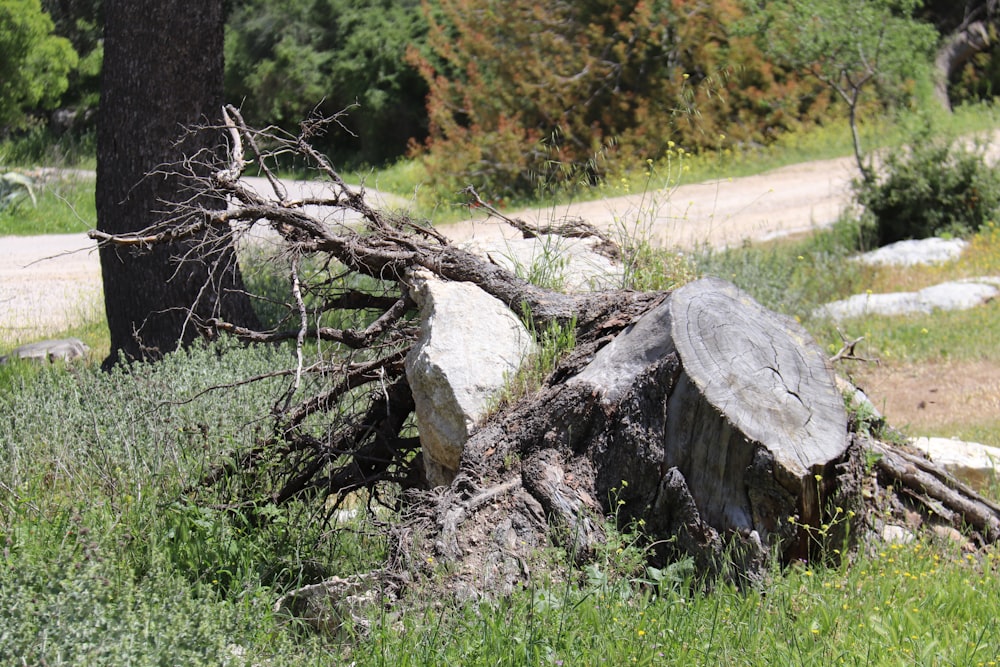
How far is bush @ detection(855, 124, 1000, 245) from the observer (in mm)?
11406

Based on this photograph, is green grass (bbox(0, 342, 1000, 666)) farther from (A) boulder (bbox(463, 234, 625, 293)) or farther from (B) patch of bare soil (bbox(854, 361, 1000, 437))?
(B) patch of bare soil (bbox(854, 361, 1000, 437))

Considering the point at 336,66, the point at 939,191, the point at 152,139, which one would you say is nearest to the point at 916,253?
the point at 939,191

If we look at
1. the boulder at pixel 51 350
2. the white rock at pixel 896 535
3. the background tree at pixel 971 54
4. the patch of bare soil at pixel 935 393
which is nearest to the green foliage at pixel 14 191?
the boulder at pixel 51 350

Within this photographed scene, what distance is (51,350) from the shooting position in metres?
7.45

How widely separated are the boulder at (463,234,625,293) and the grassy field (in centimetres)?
22

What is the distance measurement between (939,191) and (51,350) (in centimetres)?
912

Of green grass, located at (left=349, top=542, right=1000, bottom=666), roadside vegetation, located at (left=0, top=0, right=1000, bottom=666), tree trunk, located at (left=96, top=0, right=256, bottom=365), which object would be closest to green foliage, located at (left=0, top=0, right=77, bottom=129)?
roadside vegetation, located at (left=0, top=0, right=1000, bottom=666)

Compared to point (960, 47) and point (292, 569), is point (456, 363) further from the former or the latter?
point (960, 47)

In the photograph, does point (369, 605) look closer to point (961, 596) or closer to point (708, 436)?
point (708, 436)

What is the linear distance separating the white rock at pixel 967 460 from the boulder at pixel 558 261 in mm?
1734

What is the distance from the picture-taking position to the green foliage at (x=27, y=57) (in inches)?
571

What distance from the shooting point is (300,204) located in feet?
16.4

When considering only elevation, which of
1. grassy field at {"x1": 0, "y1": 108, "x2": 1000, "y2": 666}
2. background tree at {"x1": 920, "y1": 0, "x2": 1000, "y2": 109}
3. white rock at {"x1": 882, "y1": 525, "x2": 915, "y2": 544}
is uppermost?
grassy field at {"x1": 0, "y1": 108, "x2": 1000, "y2": 666}

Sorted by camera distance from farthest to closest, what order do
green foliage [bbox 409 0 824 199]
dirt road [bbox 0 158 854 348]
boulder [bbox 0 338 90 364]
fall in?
green foliage [bbox 409 0 824 199], dirt road [bbox 0 158 854 348], boulder [bbox 0 338 90 364]
